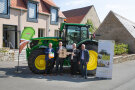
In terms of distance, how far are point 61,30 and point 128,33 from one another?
14293mm

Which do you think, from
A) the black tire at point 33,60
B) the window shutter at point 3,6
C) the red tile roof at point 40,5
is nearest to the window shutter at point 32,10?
the red tile roof at point 40,5

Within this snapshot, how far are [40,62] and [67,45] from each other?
1.63 m

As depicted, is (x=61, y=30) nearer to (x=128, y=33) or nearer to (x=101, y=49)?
(x=101, y=49)

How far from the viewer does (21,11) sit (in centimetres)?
1698

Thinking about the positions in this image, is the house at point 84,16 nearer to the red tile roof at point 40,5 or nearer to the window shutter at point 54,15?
the window shutter at point 54,15

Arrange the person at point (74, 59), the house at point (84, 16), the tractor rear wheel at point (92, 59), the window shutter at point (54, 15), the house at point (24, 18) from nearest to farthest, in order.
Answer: the person at point (74, 59), the tractor rear wheel at point (92, 59), the house at point (24, 18), the window shutter at point (54, 15), the house at point (84, 16)

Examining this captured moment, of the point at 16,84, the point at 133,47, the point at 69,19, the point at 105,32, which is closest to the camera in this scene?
the point at 16,84

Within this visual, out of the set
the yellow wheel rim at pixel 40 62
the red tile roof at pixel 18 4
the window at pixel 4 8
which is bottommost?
the yellow wheel rim at pixel 40 62

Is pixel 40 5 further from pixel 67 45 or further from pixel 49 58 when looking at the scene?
pixel 49 58

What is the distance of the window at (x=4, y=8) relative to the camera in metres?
15.2

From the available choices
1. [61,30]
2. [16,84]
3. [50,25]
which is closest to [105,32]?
[50,25]

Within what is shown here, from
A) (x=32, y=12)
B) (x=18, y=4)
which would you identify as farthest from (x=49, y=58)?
(x=32, y=12)

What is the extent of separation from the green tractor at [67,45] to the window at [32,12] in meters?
9.99

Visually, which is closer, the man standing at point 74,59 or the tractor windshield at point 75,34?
the man standing at point 74,59
